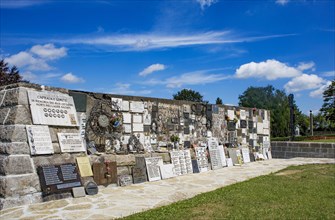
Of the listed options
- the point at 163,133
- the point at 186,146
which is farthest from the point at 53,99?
the point at 186,146

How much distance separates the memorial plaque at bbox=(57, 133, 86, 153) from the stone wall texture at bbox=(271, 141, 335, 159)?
10331 millimetres

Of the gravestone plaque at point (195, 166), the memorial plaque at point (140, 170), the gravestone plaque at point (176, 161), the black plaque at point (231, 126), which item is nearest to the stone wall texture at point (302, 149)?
the black plaque at point (231, 126)

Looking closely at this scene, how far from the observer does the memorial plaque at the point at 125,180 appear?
6757mm

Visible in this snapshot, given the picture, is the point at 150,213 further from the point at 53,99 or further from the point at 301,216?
the point at 53,99

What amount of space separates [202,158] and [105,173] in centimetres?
356

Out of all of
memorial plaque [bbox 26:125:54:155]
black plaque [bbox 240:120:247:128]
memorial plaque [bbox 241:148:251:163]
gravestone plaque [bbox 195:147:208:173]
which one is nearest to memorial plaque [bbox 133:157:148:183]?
memorial plaque [bbox 26:125:54:155]

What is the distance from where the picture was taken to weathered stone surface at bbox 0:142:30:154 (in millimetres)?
5125

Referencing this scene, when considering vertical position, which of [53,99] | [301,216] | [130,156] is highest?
[53,99]

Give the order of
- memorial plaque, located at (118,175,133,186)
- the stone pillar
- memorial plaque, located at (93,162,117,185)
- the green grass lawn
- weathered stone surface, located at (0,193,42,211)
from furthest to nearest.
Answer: memorial plaque, located at (118,175,133,186)
memorial plaque, located at (93,162,117,185)
the stone pillar
weathered stone surface, located at (0,193,42,211)
the green grass lawn

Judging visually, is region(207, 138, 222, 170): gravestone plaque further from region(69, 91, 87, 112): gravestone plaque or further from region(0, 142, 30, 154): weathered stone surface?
region(0, 142, 30, 154): weathered stone surface

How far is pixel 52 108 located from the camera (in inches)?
233

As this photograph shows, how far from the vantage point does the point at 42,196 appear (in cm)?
526

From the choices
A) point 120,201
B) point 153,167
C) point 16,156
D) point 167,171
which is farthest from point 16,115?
point 167,171

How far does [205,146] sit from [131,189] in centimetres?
383
